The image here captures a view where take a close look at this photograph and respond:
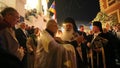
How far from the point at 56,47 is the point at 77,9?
28.0 metres

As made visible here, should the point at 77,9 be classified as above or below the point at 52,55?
above

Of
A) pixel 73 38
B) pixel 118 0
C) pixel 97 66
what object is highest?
pixel 118 0

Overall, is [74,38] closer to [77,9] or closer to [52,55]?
[52,55]

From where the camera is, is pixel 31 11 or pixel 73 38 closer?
pixel 73 38

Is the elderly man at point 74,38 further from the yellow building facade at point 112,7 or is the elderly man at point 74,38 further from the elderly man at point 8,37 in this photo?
the yellow building facade at point 112,7

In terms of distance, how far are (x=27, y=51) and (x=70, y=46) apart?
1738 mm

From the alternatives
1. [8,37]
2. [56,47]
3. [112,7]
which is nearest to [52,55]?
[56,47]

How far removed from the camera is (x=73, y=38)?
208 inches

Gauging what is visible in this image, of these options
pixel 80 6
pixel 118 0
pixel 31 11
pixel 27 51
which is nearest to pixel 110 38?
pixel 27 51

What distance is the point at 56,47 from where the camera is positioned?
4504 mm

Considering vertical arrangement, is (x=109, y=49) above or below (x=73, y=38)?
below

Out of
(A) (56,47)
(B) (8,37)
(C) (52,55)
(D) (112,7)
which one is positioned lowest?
(C) (52,55)

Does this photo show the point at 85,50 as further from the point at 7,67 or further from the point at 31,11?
the point at 31,11

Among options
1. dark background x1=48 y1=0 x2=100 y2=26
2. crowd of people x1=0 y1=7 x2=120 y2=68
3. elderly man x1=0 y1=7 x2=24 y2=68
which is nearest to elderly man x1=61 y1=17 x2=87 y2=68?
crowd of people x1=0 y1=7 x2=120 y2=68
